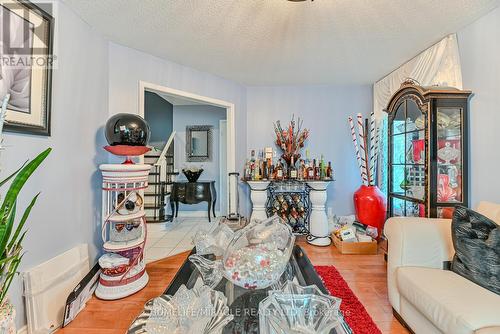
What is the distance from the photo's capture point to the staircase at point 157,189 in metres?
3.77

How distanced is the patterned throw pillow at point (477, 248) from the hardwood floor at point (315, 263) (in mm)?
587

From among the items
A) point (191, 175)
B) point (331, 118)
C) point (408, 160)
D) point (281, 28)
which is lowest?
point (191, 175)

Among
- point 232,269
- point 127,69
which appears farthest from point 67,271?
point 127,69

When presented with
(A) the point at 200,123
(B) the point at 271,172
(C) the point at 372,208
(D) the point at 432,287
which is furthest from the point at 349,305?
(A) the point at 200,123

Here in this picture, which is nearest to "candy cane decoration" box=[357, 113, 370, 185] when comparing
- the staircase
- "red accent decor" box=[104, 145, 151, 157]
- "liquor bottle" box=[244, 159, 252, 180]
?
"liquor bottle" box=[244, 159, 252, 180]

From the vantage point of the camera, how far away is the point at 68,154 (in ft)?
6.05

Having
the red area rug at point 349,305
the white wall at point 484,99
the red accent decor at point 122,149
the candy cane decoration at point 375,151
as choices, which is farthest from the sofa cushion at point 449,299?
the red accent decor at point 122,149

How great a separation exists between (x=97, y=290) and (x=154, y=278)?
1.56 ft

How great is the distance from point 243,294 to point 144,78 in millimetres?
2431

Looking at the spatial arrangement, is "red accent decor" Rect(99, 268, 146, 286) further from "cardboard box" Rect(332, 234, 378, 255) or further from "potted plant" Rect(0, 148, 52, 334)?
"cardboard box" Rect(332, 234, 378, 255)

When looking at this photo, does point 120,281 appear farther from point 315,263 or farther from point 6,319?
point 315,263

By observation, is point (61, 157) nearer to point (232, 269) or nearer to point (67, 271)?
point (67, 271)

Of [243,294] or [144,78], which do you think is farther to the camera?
[144,78]

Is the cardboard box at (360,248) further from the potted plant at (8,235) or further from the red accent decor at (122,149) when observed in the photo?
the potted plant at (8,235)
